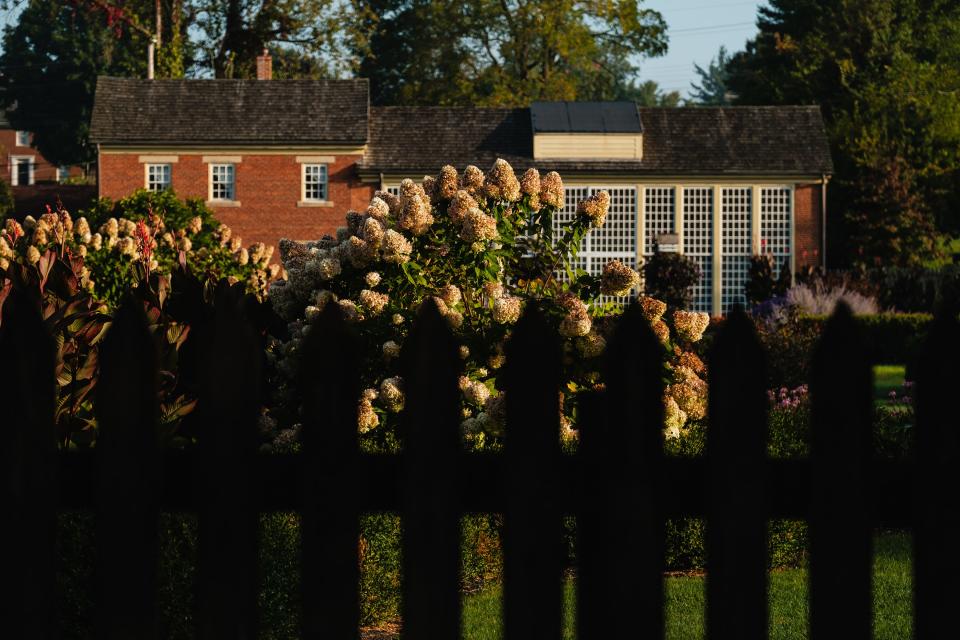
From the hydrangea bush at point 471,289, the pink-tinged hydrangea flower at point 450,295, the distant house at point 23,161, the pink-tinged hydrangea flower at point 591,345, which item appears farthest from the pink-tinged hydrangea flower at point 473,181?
the distant house at point 23,161

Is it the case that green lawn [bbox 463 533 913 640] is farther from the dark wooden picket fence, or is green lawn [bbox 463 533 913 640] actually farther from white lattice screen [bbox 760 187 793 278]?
white lattice screen [bbox 760 187 793 278]

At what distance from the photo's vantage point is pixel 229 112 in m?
33.2

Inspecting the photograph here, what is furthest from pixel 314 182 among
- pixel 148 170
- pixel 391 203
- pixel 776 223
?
pixel 391 203

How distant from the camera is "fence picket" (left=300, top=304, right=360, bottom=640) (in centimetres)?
197

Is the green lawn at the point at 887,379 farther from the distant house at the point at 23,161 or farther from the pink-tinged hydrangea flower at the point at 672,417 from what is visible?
the distant house at the point at 23,161

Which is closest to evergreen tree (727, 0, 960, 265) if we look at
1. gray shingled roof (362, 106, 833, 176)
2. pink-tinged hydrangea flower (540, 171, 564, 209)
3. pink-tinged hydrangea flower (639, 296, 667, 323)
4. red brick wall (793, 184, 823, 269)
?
red brick wall (793, 184, 823, 269)

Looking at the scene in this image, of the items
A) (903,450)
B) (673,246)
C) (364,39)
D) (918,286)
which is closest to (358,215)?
(903,450)

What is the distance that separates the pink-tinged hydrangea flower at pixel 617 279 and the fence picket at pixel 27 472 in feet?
11.5

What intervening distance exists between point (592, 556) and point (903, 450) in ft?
17.3

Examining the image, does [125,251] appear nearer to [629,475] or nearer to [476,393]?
[476,393]

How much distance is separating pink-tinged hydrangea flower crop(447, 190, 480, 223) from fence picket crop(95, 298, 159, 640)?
11.5ft

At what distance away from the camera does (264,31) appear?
4303cm

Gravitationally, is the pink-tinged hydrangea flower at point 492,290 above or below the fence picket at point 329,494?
above

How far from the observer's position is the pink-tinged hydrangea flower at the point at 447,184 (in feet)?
19.0
